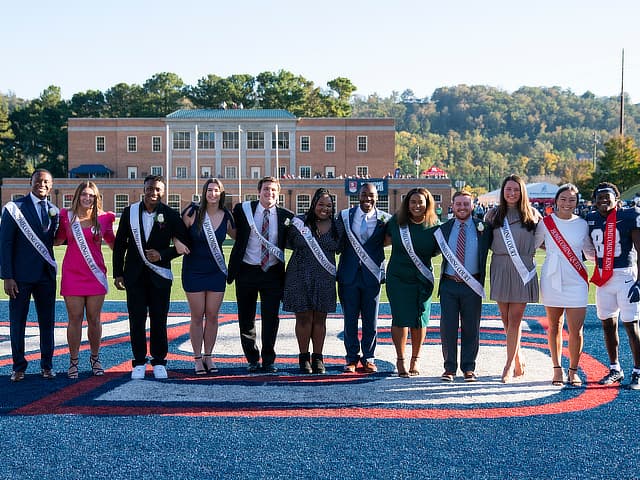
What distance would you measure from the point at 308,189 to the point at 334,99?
29.8 m

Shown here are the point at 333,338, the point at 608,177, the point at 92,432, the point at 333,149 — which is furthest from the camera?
the point at 333,149

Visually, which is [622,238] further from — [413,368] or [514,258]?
[413,368]

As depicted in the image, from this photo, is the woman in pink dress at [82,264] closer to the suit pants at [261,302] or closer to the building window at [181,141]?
the suit pants at [261,302]

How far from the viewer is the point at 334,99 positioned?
8956cm

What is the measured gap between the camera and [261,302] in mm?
7441

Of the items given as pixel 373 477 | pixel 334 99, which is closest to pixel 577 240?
pixel 373 477

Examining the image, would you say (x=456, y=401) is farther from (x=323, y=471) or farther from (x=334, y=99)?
(x=334, y=99)

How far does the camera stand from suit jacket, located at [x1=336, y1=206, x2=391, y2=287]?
7.32 metres

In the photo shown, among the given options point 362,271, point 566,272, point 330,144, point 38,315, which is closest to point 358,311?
point 362,271

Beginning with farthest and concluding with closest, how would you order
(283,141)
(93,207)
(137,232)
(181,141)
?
(181,141) → (283,141) → (93,207) → (137,232)

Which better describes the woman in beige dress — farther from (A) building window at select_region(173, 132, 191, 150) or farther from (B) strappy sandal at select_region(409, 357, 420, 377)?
(A) building window at select_region(173, 132, 191, 150)

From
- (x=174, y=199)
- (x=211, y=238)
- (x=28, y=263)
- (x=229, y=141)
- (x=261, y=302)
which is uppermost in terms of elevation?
(x=229, y=141)

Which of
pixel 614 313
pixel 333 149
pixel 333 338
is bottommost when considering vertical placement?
pixel 333 338

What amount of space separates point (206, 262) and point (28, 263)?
5.69 ft
